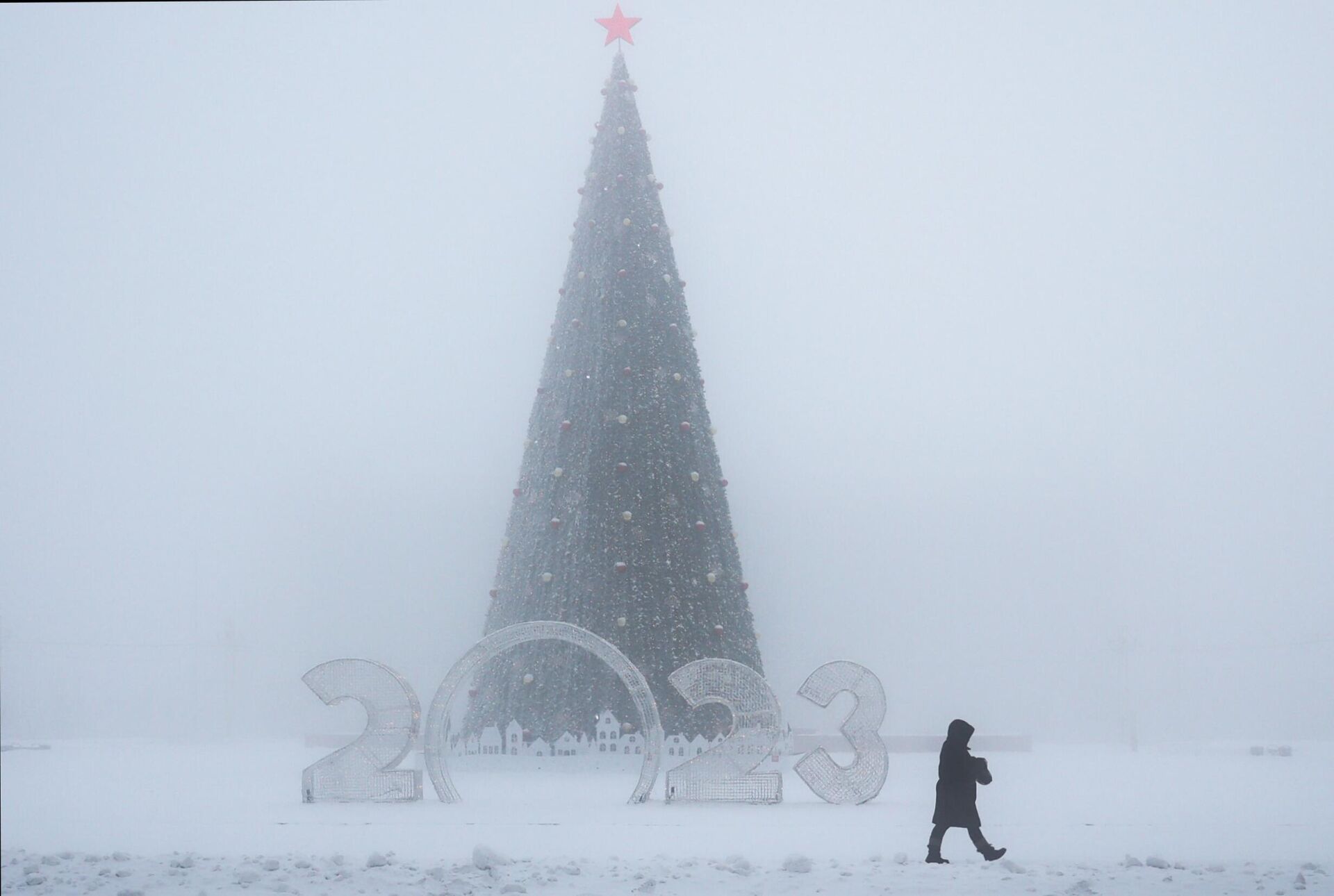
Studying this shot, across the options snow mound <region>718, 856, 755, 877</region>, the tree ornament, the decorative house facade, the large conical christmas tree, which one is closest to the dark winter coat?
snow mound <region>718, 856, 755, 877</region>

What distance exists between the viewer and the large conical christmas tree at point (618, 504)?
11.4 meters

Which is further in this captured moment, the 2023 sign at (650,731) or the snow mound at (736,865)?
the 2023 sign at (650,731)

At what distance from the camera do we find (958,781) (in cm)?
752

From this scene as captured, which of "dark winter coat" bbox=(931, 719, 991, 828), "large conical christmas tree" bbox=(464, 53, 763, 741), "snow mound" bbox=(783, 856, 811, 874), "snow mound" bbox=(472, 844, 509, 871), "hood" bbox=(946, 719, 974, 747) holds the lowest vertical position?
"snow mound" bbox=(783, 856, 811, 874)

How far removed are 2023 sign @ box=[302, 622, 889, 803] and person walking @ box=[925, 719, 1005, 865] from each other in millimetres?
2203

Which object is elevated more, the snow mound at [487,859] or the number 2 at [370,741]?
the number 2 at [370,741]

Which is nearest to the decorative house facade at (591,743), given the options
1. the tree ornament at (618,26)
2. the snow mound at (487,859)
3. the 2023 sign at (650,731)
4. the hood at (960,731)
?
the 2023 sign at (650,731)

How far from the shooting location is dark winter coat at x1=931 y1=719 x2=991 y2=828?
7.45 metres

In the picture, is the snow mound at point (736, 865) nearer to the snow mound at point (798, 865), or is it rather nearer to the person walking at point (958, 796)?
the snow mound at point (798, 865)

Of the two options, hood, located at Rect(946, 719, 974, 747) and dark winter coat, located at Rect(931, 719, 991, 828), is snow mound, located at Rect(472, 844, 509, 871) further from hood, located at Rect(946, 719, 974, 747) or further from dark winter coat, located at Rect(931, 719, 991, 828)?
hood, located at Rect(946, 719, 974, 747)

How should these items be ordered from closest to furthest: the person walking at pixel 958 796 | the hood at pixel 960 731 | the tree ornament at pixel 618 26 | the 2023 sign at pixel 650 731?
the person walking at pixel 958 796 → the hood at pixel 960 731 → the 2023 sign at pixel 650 731 → the tree ornament at pixel 618 26

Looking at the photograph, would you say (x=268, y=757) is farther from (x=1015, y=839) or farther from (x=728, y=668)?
(x=1015, y=839)

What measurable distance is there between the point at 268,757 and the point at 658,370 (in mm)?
6860

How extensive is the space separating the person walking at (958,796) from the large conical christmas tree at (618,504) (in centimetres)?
395
